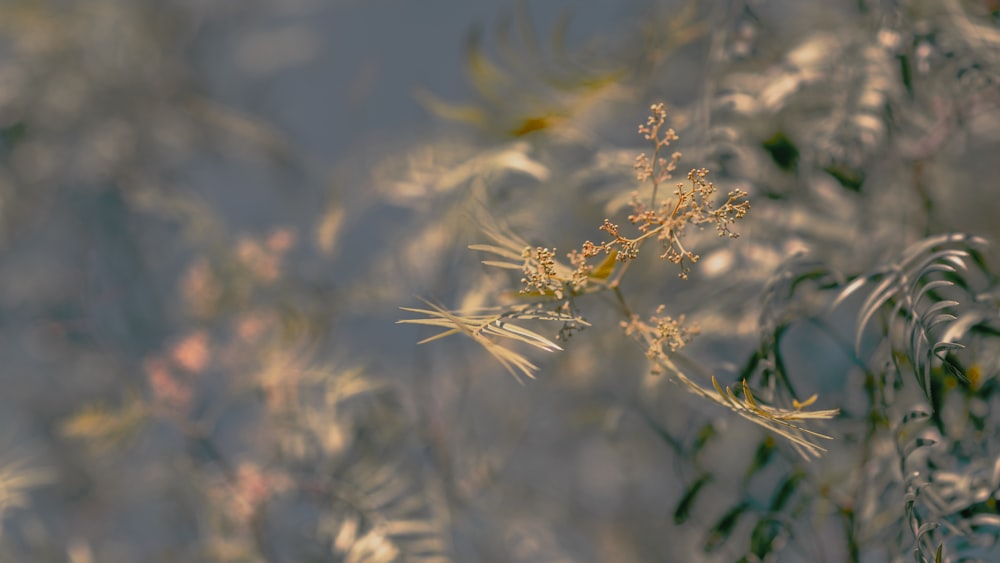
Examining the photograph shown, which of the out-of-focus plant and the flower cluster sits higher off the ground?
the flower cluster

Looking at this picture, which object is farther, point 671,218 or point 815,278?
point 815,278

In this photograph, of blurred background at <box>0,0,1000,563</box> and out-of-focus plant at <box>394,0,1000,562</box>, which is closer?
out-of-focus plant at <box>394,0,1000,562</box>

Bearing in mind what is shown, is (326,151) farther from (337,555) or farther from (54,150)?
(337,555)

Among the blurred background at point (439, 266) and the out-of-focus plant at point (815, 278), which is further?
the blurred background at point (439, 266)

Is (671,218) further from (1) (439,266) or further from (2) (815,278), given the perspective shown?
(1) (439,266)

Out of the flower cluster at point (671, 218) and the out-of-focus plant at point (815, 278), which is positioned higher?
the flower cluster at point (671, 218)

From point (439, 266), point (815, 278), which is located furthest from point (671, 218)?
point (439, 266)

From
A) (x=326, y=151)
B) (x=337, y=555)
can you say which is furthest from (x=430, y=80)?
(x=337, y=555)

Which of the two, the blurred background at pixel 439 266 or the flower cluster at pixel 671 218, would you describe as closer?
the flower cluster at pixel 671 218
